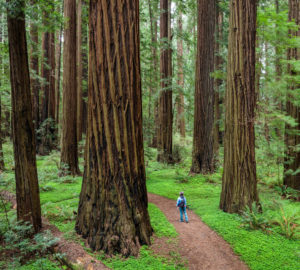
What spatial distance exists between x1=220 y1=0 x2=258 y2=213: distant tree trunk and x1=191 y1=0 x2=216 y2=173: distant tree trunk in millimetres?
3809

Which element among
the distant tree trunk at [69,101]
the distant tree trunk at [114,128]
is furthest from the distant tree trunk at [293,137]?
the distant tree trunk at [69,101]

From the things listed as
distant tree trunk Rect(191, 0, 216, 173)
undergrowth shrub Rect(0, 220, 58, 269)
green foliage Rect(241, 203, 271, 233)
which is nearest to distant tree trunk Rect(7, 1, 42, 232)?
undergrowth shrub Rect(0, 220, 58, 269)

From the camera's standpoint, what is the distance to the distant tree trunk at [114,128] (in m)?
4.07

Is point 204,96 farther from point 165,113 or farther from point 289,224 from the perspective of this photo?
point 289,224

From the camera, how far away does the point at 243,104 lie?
5.57m

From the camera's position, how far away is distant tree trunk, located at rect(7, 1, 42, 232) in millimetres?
4121

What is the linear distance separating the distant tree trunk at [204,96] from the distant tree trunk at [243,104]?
12.5 feet

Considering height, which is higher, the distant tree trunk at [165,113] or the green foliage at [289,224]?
the distant tree trunk at [165,113]

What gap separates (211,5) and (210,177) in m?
7.19

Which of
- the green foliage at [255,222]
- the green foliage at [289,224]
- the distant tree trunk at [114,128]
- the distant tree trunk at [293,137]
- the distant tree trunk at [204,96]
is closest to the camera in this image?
the distant tree trunk at [114,128]

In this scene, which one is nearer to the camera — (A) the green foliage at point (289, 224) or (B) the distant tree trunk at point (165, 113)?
(A) the green foliage at point (289, 224)

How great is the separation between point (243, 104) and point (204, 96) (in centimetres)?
408

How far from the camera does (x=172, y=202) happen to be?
6.93 meters

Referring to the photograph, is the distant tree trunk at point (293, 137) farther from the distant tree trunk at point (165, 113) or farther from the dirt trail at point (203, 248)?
the distant tree trunk at point (165, 113)
